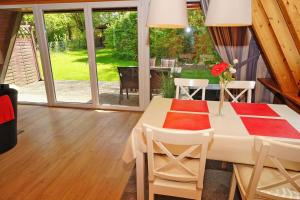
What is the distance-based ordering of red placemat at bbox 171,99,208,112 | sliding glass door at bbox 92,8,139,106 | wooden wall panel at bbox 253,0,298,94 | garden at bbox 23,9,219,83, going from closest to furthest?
1. red placemat at bbox 171,99,208,112
2. wooden wall panel at bbox 253,0,298,94
3. garden at bbox 23,9,219,83
4. sliding glass door at bbox 92,8,139,106

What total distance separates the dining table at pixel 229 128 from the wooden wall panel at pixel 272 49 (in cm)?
78

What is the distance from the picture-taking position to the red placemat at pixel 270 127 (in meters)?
1.70

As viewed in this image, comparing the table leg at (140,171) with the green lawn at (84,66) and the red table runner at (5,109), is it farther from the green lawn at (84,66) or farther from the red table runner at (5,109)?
the green lawn at (84,66)

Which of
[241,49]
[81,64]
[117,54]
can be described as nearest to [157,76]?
[117,54]

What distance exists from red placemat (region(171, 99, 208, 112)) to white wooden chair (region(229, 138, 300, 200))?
70 centimetres

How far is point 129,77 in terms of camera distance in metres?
4.29

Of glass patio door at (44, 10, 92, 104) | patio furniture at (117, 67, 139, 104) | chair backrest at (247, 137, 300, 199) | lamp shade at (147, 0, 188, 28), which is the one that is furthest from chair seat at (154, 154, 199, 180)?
glass patio door at (44, 10, 92, 104)

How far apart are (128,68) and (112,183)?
2426 millimetres

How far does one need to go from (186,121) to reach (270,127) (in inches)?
27.5

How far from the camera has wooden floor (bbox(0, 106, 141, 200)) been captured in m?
2.20

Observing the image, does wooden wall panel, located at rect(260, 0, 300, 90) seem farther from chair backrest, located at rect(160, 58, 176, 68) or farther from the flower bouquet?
chair backrest, located at rect(160, 58, 176, 68)

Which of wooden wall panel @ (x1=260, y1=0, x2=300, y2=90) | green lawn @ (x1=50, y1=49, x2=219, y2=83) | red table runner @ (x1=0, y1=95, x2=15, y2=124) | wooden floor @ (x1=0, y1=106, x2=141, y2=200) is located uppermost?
wooden wall panel @ (x1=260, y1=0, x2=300, y2=90)

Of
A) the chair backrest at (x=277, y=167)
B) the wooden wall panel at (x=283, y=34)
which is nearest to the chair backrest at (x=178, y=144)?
the chair backrest at (x=277, y=167)

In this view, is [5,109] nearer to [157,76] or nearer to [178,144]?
[178,144]
